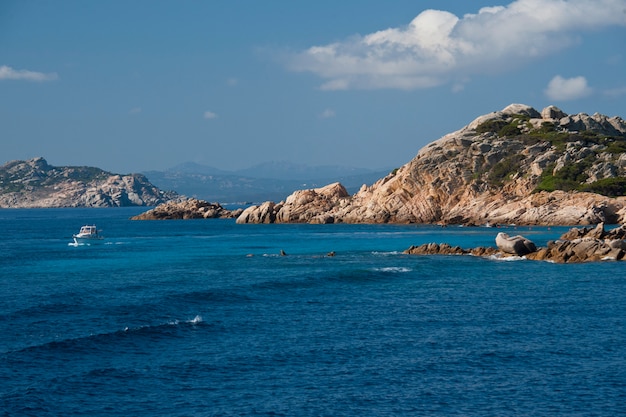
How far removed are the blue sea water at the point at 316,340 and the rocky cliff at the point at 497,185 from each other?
57233 millimetres

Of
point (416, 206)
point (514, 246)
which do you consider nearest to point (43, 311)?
point (514, 246)

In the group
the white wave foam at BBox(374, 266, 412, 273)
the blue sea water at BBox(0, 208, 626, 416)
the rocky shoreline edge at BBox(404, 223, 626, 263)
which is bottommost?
the blue sea water at BBox(0, 208, 626, 416)

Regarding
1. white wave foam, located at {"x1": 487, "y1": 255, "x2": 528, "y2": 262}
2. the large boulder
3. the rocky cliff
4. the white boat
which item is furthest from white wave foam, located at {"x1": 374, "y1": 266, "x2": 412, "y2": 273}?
the rocky cliff

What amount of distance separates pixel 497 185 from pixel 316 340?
4079 inches

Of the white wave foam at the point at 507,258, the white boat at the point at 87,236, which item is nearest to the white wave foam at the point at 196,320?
the white wave foam at the point at 507,258

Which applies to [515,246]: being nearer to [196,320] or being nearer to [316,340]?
[196,320]

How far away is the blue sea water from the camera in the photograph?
2838 cm

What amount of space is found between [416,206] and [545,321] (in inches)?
3853

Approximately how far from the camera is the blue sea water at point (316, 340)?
28375 millimetres

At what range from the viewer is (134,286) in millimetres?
57875

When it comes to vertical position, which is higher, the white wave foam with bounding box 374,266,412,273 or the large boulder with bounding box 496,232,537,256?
the large boulder with bounding box 496,232,537,256

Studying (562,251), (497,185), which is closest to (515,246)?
(562,251)

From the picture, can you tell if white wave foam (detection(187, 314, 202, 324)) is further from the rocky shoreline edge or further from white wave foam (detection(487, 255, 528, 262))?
the rocky shoreline edge

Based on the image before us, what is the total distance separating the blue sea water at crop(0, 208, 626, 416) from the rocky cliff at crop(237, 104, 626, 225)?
57.2 m
